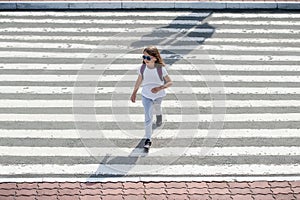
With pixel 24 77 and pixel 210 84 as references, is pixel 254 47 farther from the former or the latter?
pixel 24 77

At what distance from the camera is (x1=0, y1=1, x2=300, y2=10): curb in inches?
669

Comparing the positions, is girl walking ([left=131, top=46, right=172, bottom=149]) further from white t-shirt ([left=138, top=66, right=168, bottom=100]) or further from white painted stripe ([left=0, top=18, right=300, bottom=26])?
white painted stripe ([left=0, top=18, right=300, bottom=26])

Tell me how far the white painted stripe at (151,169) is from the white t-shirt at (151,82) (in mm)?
1301

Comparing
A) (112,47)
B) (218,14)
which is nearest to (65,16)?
(112,47)

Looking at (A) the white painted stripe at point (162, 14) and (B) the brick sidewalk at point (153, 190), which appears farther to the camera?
(A) the white painted stripe at point (162, 14)

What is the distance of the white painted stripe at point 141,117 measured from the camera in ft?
41.3

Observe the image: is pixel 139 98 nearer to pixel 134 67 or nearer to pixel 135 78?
pixel 135 78

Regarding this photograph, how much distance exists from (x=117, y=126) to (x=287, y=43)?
552cm

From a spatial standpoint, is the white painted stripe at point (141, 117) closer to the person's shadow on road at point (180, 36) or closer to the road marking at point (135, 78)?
the road marking at point (135, 78)

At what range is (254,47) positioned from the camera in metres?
15.3

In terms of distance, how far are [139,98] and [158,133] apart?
4.36ft

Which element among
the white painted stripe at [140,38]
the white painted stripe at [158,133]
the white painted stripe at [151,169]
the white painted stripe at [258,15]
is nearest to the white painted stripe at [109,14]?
the white painted stripe at [258,15]

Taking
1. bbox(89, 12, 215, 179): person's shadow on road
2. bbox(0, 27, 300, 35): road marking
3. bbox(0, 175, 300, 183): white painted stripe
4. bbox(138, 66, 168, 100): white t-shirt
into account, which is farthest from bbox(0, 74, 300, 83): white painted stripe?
bbox(0, 175, 300, 183): white painted stripe

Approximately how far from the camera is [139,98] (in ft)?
43.4
